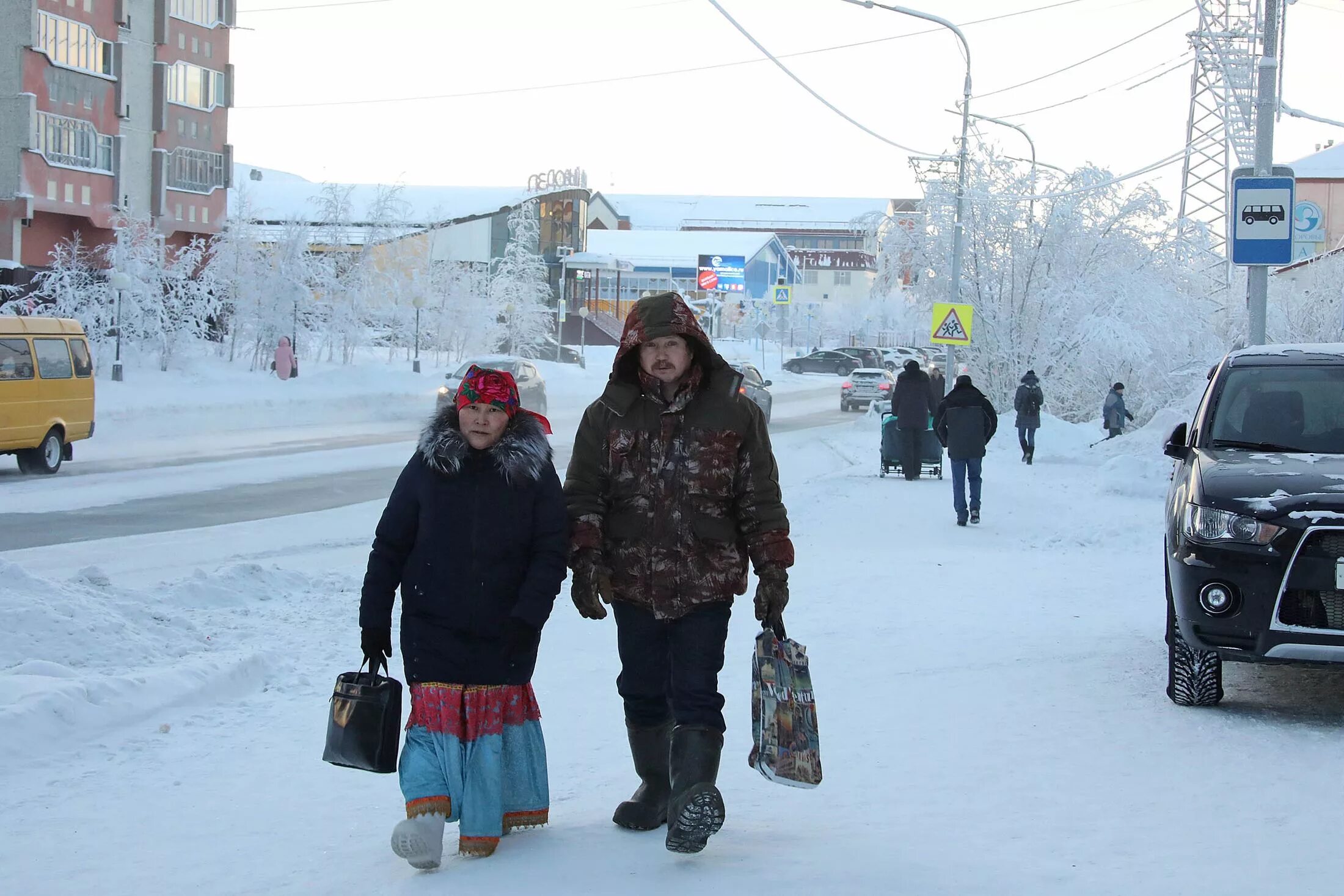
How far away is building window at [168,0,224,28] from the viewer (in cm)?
4841

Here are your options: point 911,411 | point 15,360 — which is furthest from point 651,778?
point 15,360

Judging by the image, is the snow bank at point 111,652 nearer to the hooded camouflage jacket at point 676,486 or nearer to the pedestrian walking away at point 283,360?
the hooded camouflage jacket at point 676,486

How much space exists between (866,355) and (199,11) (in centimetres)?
4283

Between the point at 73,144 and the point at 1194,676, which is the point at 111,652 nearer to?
the point at 1194,676

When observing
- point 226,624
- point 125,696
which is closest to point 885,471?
point 226,624

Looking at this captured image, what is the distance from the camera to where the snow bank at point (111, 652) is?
6203mm

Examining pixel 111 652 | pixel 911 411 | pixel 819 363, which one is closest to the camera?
pixel 111 652

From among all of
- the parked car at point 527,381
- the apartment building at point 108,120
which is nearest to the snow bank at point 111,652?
the parked car at point 527,381

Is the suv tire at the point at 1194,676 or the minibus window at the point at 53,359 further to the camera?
the minibus window at the point at 53,359

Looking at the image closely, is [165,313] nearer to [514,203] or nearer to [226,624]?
[226,624]

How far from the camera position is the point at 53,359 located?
19859mm

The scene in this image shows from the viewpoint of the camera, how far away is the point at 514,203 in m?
89.9

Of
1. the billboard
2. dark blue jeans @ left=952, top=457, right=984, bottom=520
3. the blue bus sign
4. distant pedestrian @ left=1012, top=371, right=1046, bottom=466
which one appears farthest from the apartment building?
the billboard

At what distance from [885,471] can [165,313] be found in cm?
2311
